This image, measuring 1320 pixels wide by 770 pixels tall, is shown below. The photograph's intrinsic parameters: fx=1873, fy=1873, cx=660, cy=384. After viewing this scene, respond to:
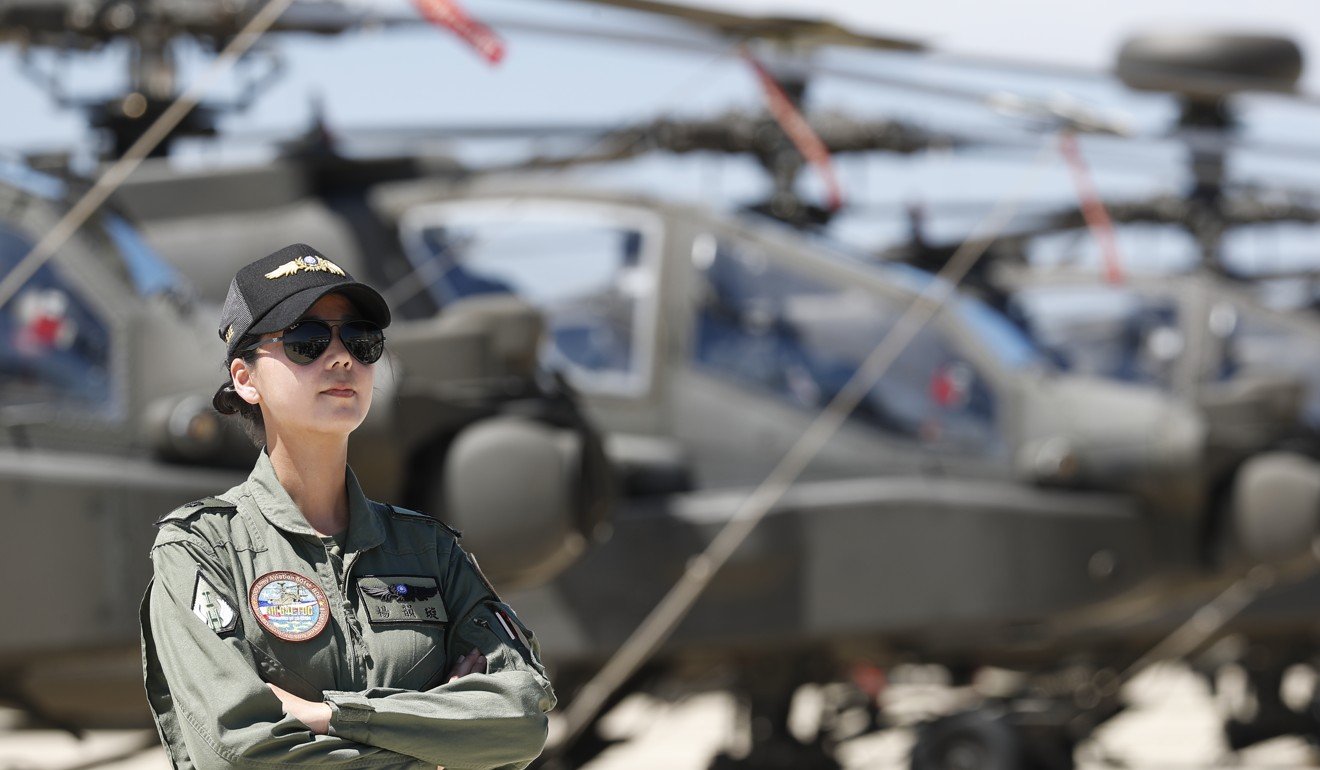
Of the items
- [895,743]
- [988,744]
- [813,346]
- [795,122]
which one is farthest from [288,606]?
[895,743]

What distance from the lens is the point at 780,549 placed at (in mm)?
7246

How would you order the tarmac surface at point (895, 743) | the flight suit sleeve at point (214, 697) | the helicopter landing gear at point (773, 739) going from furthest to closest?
the tarmac surface at point (895, 743) → the helicopter landing gear at point (773, 739) → the flight suit sleeve at point (214, 697)

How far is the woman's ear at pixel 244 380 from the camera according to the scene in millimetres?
2008

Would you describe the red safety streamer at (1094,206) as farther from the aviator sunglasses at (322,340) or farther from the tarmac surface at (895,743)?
the aviator sunglasses at (322,340)

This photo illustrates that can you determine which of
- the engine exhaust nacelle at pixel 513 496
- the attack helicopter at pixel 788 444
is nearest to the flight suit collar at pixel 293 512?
the engine exhaust nacelle at pixel 513 496

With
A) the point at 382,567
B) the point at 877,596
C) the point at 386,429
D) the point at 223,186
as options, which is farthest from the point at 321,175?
the point at 382,567

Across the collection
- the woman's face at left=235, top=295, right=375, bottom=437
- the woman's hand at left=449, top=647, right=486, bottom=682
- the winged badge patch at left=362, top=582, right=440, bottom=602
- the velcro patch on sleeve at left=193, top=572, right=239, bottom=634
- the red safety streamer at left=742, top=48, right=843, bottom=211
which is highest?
the red safety streamer at left=742, top=48, right=843, bottom=211

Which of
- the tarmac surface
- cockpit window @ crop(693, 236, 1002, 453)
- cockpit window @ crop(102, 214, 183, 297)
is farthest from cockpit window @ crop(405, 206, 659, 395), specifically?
the tarmac surface

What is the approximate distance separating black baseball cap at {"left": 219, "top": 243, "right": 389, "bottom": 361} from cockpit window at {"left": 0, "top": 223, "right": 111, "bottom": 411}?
4.14 m

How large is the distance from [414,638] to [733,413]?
5.52 m

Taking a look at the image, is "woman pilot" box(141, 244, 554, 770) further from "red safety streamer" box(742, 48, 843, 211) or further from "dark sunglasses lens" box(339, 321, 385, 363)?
"red safety streamer" box(742, 48, 843, 211)

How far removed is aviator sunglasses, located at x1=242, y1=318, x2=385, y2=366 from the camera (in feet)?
6.34

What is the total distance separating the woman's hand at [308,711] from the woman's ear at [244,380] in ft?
1.08

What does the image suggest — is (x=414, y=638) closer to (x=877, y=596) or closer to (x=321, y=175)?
(x=877, y=596)
